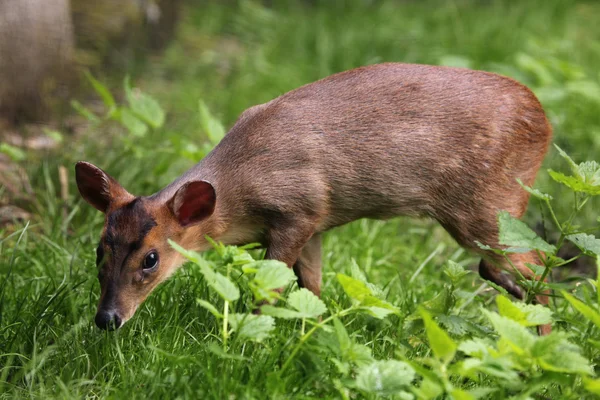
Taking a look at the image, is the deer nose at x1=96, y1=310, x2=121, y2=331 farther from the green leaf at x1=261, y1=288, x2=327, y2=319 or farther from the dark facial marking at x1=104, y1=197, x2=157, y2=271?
the green leaf at x1=261, y1=288, x2=327, y2=319

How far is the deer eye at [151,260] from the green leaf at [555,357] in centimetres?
161

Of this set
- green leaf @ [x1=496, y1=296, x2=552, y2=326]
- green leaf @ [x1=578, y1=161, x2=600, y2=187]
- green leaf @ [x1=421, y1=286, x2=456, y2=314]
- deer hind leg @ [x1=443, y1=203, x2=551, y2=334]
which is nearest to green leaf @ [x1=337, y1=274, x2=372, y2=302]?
green leaf @ [x1=496, y1=296, x2=552, y2=326]

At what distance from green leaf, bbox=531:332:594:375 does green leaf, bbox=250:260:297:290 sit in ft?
2.76

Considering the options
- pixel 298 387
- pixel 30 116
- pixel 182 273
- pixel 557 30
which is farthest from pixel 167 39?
pixel 298 387

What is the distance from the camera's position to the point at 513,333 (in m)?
2.98

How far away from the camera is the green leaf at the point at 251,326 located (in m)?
3.14

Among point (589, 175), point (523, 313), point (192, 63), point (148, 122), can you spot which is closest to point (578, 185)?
point (589, 175)

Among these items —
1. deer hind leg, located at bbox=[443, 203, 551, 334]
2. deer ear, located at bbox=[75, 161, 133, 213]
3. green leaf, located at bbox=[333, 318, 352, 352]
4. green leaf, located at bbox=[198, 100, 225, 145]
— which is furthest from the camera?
green leaf, located at bbox=[198, 100, 225, 145]

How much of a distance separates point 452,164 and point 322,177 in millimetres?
590

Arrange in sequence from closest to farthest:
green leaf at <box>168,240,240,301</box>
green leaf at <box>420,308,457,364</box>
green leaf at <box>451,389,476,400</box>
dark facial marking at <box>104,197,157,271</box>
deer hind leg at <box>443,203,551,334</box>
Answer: green leaf at <box>451,389,476,400</box>
green leaf at <box>420,308,457,364</box>
green leaf at <box>168,240,240,301</box>
dark facial marking at <box>104,197,157,271</box>
deer hind leg at <box>443,203,551,334</box>

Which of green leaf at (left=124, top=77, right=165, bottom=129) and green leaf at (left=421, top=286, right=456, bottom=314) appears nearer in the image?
green leaf at (left=421, top=286, right=456, bottom=314)

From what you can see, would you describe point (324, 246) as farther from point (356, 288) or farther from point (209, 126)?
point (356, 288)

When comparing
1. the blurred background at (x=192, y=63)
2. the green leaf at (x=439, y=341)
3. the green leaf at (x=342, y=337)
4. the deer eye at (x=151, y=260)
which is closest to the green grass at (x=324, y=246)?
the blurred background at (x=192, y=63)

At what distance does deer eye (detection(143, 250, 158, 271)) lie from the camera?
3785mm
